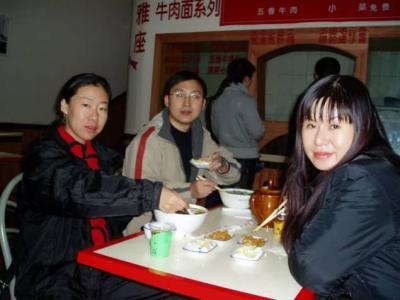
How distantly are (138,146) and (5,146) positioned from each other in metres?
3.59

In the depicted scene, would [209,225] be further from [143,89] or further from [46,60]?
[46,60]

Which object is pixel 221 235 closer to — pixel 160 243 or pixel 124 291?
pixel 160 243

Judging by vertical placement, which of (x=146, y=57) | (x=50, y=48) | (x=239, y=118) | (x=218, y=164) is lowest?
(x=218, y=164)

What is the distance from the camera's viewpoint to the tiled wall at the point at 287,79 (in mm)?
5844

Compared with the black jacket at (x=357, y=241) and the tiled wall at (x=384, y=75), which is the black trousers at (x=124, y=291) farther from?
the tiled wall at (x=384, y=75)

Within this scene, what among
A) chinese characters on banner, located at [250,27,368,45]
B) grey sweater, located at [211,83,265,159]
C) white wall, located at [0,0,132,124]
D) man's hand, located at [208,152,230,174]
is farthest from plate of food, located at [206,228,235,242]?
white wall, located at [0,0,132,124]

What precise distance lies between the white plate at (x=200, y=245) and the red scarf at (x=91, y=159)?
1.39ft

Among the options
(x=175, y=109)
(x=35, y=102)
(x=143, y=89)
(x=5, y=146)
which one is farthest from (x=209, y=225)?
(x=35, y=102)

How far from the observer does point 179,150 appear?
2.14 meters

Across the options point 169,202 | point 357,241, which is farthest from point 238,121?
point 357,241

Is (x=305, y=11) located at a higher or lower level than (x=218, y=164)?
higher

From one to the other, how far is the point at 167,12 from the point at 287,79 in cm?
221

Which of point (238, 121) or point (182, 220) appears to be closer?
point (182, 220)

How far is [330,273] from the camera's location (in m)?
1.01
